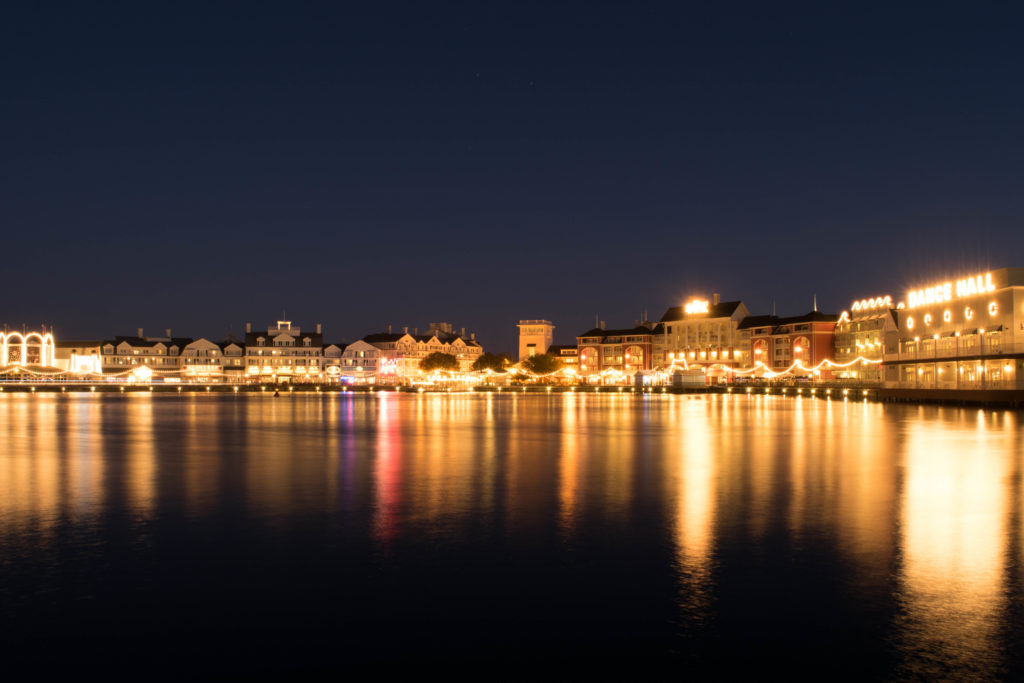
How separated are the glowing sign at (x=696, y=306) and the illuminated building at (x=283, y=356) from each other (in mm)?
71633

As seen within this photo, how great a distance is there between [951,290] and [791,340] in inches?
2615

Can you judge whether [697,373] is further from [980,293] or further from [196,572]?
[196,572]

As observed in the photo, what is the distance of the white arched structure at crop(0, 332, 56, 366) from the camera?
123 meters

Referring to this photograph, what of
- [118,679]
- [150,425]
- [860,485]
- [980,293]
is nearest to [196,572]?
[118,679]

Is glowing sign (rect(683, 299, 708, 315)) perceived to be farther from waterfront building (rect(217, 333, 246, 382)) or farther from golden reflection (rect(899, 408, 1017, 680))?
golden reflection (rect(899, 408, 1017, 680))

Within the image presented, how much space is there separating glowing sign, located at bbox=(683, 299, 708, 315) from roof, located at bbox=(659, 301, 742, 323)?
598mm

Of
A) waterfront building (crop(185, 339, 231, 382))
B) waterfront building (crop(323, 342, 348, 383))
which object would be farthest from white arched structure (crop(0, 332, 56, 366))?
waterfront building (crop(323, 342, 348, 383))

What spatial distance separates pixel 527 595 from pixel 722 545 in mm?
4168

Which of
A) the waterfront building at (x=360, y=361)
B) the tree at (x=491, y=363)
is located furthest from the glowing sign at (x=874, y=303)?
the waterfront building at (x=360, y=361)

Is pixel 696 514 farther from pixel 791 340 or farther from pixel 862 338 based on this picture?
pixel 791 340

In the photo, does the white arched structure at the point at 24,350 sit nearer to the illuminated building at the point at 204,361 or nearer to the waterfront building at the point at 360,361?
the illuminated building at the point at 204,361

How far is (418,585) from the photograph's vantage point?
1077 cm

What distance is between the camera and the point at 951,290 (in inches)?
3049

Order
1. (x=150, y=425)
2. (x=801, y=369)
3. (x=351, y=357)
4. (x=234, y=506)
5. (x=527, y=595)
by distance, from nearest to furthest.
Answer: (x=527, y=595) < (x=234, y=506) < (x=150, y=425) < (x=801, y=369) < (x=351, y=357)
